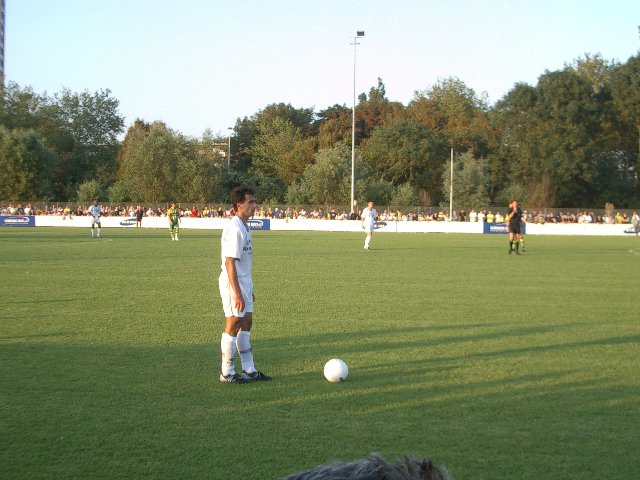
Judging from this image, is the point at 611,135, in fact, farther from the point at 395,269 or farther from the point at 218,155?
the point at 395,269

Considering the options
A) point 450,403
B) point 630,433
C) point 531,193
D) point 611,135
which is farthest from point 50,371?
point 611,135

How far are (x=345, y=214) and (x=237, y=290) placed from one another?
57.0 metres

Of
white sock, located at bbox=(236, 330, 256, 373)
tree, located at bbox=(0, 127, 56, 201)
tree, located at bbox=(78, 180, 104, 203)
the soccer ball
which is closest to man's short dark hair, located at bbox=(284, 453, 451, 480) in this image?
the soccer ball

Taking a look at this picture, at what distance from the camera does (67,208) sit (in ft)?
226

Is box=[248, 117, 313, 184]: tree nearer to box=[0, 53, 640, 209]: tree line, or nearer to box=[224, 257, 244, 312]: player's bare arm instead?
box=[0, 53, 640, 209]: tree line

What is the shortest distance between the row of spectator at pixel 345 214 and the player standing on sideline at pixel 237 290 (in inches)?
1948

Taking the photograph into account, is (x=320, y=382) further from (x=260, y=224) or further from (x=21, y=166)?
(x=21, y=166)

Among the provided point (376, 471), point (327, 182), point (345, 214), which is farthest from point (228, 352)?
point (327, 182)

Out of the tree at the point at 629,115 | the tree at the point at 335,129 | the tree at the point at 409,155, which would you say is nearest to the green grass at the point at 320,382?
the tree at the point at 629,115

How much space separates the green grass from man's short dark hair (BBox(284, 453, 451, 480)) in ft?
8.93

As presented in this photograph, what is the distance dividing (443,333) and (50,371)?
18.4 feet

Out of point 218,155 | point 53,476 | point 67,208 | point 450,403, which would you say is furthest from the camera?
point 218,155

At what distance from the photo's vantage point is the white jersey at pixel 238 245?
7.89 m

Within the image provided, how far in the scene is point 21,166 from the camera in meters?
78.1
